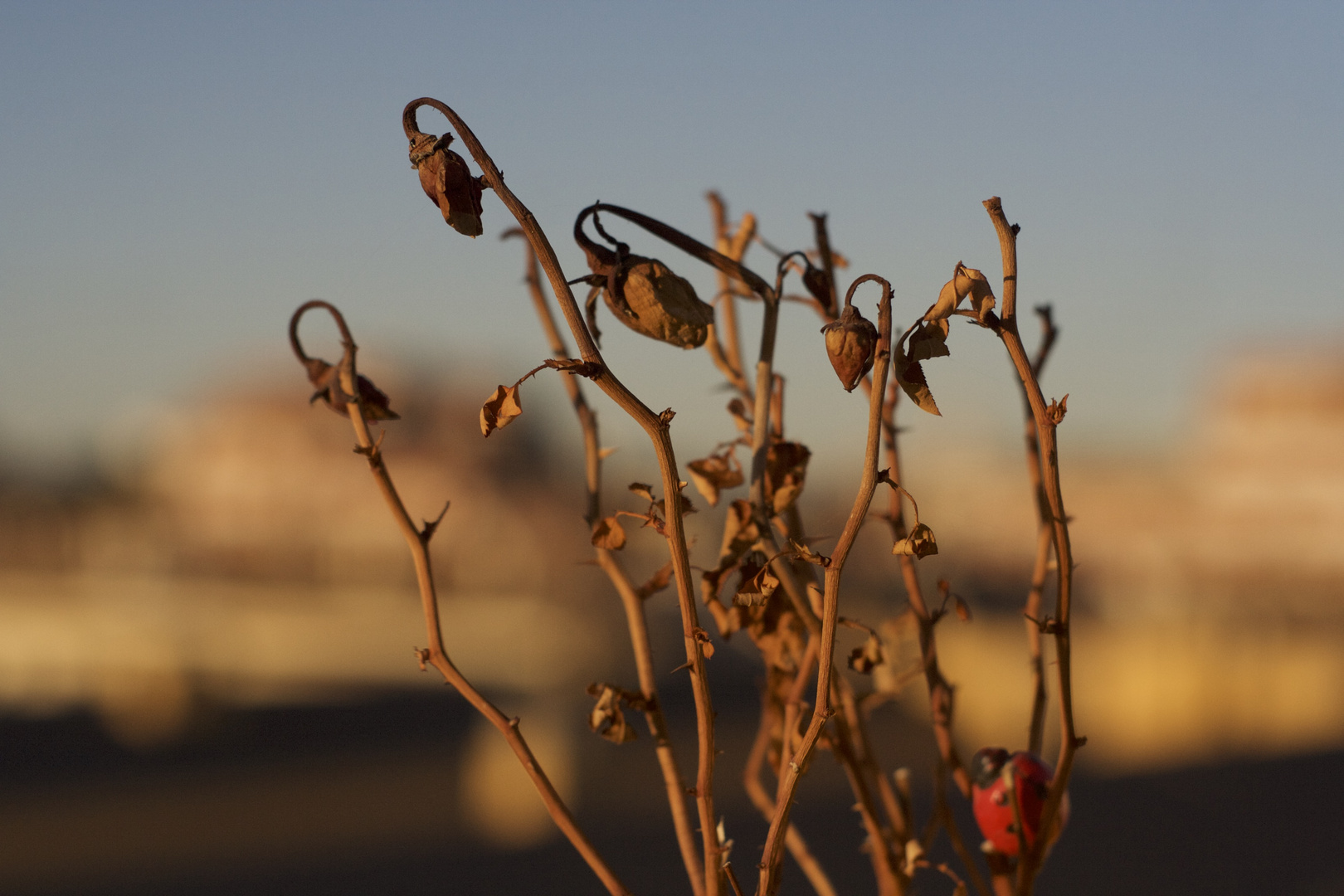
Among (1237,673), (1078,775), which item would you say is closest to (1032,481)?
→ (1078,775)

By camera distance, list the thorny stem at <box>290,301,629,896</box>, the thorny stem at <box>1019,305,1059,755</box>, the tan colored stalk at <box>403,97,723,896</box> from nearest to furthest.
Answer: the tan colored stalk at <box>403,97,723,896</box> → the thorny stem at <box>290,301,629,896</box> → the thorny stem at <box>1019,305,1059,755</box>

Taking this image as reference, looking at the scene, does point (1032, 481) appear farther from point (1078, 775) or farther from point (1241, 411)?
point (1241, 411)

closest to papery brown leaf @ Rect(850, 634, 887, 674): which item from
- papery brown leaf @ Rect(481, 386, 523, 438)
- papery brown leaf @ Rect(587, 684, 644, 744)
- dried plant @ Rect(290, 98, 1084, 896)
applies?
dried plant @ Rect(290, 98, 1084, 896)

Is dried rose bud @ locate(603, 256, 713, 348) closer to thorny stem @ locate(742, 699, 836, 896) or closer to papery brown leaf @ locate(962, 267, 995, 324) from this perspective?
papery brown leaf @ locate(962, 267, 995, 324)

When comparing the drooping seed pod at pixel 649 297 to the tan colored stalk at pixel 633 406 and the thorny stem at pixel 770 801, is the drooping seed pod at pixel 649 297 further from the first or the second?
the thorny stem at pixel 770 801

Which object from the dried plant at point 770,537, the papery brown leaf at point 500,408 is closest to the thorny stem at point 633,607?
the dried plant at point 770,537

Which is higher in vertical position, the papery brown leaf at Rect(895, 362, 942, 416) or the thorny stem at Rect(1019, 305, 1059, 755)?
the papery brown leaf at Rect(895, 362, 942, 416)

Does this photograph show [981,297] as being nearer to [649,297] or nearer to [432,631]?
[649,297]

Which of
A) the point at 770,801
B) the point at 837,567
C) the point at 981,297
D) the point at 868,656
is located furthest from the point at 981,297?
the point at 770,801
